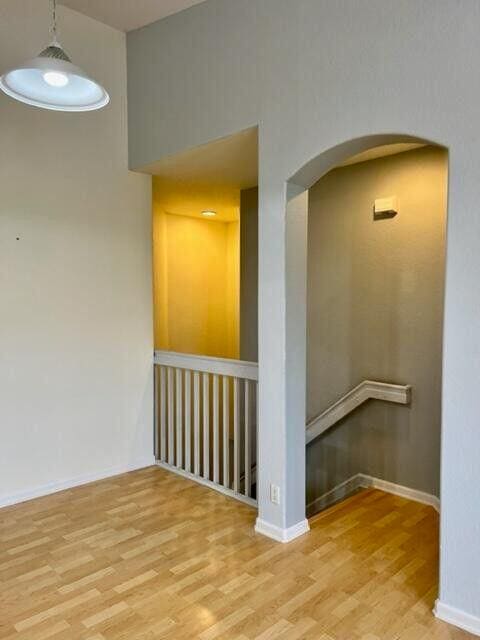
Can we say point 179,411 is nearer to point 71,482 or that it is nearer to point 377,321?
point 71,482

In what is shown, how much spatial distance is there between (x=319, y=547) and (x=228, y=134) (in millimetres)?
2568

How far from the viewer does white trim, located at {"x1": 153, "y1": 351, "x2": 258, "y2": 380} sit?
3.30 m

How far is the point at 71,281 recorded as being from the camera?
357 centimetres

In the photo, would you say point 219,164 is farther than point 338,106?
Yes

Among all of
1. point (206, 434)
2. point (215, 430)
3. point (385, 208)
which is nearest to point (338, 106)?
point (385, 208)

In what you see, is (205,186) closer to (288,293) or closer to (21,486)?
(288,293)

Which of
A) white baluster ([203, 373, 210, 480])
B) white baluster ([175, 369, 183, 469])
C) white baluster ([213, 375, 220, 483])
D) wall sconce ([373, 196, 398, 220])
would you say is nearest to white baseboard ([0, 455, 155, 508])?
white baluster ([175, 369, 183, 469])

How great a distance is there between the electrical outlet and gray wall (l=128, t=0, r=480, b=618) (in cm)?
8

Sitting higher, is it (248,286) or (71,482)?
(248,286)

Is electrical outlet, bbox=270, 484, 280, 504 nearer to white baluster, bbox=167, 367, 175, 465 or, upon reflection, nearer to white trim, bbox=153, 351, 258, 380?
white trim, bbox=153, 351, 258, 380

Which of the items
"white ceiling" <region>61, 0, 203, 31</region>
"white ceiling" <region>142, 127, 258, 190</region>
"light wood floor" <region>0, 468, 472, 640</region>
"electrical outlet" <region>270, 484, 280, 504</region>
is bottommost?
"light wood floor" <region>0, 468, 472, 640</region>

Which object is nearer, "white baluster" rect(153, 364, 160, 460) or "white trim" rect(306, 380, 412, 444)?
"white trim" rect(306, 380, 412, 444)

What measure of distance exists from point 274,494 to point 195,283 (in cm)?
374

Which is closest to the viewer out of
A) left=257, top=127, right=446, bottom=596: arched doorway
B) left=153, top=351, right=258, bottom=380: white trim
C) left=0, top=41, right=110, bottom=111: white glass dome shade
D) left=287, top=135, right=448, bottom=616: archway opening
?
left=0, top=41, right=110, bottom=111: white glass dome shade
